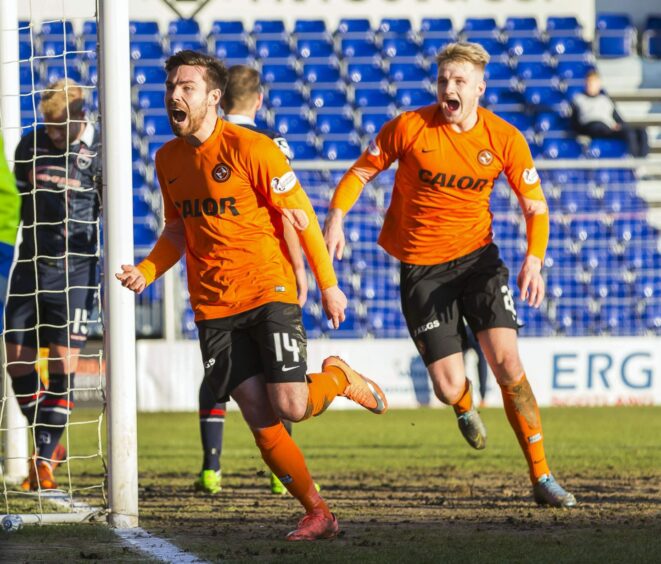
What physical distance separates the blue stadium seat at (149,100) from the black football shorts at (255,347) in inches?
519

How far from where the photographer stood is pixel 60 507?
23.6ft

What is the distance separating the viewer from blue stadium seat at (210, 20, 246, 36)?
1961 cm

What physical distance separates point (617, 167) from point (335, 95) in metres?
4.86

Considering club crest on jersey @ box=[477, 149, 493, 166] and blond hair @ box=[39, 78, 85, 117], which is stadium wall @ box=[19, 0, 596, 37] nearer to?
blond hair @ box=[39, 78, 85, 117]

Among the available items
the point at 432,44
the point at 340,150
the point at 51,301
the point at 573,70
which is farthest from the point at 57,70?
the point at 51,301

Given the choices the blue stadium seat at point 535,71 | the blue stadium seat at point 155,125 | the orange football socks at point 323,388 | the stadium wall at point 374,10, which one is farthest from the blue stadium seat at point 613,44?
the orange football socks at point 323,388

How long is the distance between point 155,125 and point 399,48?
3.99 metres

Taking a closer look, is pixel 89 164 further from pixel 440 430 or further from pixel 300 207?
pixel 440 430

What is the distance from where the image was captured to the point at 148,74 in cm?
1914

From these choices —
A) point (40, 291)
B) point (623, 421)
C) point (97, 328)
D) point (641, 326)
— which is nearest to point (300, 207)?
point (40, 291)

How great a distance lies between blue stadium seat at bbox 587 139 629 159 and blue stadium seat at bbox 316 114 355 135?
11.3 ft

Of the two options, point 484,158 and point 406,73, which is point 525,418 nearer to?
point 484,158

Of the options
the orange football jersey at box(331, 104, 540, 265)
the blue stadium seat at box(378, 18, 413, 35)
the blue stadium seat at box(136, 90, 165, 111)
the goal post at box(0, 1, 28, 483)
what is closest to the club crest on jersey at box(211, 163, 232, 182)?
the orange football jersey at box(331, 104, 540, 265)

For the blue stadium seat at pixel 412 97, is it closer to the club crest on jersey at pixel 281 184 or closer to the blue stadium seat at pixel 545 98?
the blue stadium seat at pixel 545 98
